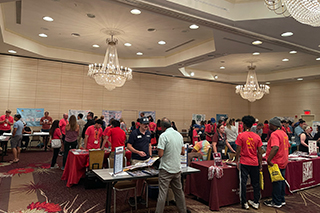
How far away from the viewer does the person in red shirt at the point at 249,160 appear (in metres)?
4.02

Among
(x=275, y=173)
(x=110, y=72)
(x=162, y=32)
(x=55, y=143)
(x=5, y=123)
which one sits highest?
(x=162, y=32)

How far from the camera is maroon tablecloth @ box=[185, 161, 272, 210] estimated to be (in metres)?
4.02

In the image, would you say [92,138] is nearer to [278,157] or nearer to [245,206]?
[245,206]

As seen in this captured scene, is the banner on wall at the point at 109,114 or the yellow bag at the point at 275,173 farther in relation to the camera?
the banner on wall at the point at 109,114

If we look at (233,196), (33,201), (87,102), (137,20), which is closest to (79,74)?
(87,102)

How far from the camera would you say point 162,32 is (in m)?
7.68

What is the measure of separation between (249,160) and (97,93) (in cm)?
902

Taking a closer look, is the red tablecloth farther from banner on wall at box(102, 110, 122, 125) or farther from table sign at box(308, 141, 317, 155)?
banner on wall at box(102, 110, 122, 125)

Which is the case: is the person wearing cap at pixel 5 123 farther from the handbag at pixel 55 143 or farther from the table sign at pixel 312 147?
the table sign at pixel 312 147

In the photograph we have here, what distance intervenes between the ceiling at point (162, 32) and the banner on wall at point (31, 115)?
241cm

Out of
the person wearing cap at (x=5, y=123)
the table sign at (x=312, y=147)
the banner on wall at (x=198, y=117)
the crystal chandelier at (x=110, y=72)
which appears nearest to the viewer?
the table sign at (x=312, y=147)

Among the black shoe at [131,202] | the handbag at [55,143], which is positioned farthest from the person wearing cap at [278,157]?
the handbag at [55,143]

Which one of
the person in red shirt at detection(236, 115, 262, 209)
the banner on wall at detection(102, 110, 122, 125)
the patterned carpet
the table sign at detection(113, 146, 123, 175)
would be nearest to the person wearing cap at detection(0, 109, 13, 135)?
the patterned carpet

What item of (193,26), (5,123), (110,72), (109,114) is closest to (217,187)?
(193,26)
